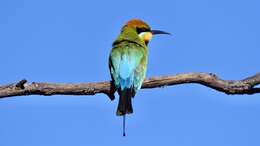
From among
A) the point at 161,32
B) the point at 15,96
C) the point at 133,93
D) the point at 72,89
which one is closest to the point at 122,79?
the point at 133,93

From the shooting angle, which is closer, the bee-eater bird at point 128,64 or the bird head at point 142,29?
the bee-eater bird at point 128,64

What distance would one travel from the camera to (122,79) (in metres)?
3.69

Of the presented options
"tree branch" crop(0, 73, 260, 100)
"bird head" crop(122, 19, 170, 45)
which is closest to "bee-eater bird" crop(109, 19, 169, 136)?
"bird head" crop(122, 19, 170, 45)

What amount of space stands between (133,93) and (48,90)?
60 centimetres

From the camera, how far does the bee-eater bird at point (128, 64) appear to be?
363cm

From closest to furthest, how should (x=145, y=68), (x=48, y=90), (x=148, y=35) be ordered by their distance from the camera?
(x=48, y=90) → (x=145, y=68) → (x=148, y=35)

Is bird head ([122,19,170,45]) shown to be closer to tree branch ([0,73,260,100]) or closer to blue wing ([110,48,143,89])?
blue wing ([110,48,143,89])

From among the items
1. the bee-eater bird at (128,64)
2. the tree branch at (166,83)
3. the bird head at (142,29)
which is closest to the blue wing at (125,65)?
the bee-eater bird at (128,64)

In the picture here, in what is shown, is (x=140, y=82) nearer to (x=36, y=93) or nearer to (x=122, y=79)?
(x=122, y=79)

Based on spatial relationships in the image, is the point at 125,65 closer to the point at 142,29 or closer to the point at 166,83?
the point at 166,83

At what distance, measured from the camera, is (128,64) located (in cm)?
382

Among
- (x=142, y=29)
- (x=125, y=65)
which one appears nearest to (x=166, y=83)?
(x=125, y=65)

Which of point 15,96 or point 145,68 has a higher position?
point 145,68

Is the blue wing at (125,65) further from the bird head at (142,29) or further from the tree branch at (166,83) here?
the bird head at (142,29)
